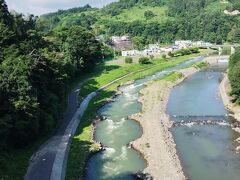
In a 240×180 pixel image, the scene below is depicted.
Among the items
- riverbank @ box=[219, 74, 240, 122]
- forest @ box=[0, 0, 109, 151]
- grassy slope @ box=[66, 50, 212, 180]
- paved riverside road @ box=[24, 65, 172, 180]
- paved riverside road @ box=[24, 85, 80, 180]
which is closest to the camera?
paved riverside road @ box=[24, 85, 80, 180]

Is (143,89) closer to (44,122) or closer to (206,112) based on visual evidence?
(206,112)

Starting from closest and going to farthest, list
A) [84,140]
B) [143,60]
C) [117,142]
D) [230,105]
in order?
1. [84,140]
2. [117,142]
3. [230,105]
4. [143,60]

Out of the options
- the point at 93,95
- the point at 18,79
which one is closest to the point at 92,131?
the point at 18,79

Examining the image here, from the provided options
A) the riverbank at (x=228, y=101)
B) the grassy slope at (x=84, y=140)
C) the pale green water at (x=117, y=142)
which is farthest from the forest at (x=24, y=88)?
the riverbank at (x=228, y=101)

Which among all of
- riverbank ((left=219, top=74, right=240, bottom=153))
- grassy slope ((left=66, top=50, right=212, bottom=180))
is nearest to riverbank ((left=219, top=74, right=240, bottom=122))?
riverbank ((left=219, top=74, right=240, bottom=153))

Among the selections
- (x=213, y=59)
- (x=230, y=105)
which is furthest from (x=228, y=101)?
(x=213, y=59)

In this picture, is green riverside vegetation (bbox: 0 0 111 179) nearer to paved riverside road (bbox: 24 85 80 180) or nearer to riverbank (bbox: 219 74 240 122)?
paved riverside road (bbox: 24 85 80 180)

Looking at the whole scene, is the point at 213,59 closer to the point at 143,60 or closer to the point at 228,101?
the point at 143,60
